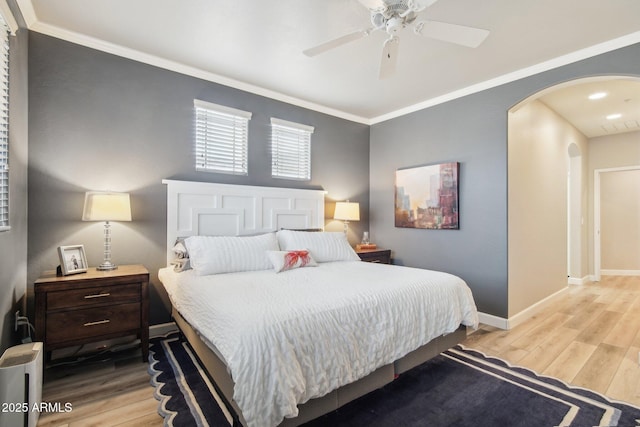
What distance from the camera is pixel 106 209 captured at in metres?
2.47

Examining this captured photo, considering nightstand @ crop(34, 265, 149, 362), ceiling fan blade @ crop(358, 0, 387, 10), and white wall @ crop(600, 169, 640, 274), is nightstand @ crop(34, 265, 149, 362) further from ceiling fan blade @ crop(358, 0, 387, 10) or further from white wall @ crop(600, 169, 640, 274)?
white wall @ crop(600, 169, 640, 274)

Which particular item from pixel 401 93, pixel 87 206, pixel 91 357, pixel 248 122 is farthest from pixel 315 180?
pixel 91 357

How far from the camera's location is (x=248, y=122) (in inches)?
143

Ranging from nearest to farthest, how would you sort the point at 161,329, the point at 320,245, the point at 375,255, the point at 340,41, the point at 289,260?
1. the point at 340,41
2. the point at 289,260
3. the point at 161,329
4. the point at 320,245
5. the point at 375,255

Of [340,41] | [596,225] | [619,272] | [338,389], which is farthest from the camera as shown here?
[619,272]

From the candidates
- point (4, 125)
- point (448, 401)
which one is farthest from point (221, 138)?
point (448, 401)

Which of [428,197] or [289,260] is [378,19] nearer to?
[289,260]

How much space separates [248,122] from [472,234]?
2998 millimetres

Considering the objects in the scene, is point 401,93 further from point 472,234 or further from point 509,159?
point 472,234

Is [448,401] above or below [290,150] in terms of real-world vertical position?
below

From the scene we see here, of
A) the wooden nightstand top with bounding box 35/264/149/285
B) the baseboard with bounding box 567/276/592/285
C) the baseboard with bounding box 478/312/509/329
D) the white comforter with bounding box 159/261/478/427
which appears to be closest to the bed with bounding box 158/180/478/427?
the white comforter with bounding box 159/261/478/427

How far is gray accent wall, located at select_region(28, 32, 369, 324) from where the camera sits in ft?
8.21

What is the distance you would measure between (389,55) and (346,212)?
7.60 feet

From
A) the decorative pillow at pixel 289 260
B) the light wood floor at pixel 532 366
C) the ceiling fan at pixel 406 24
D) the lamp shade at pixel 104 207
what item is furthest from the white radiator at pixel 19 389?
the ceiling fan at pixel 406 24
